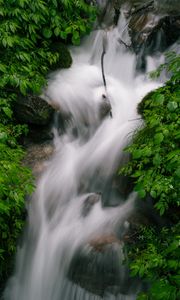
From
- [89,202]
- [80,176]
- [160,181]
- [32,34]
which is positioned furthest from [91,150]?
[160,181]

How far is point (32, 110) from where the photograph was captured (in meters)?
5.46

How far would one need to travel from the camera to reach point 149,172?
11.3 feet

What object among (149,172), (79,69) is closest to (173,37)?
(79,69)

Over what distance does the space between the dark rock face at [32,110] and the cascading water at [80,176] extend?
0.31m

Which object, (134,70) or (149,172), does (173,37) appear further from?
(149,172)

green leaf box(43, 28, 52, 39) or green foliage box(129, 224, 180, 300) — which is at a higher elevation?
green leaf box(43, 28, 52, 39)

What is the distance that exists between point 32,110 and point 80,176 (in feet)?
3.70

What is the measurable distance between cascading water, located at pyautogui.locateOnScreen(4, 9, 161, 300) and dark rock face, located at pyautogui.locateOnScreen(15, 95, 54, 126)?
0.31m

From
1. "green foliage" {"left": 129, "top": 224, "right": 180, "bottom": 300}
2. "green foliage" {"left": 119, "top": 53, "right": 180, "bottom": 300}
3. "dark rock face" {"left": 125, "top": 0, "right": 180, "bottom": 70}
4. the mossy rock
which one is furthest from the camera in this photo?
"dark rock face" {"left": 125, "top": 0, "right": 180, "bottom": 70}

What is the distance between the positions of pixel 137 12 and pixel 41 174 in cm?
362

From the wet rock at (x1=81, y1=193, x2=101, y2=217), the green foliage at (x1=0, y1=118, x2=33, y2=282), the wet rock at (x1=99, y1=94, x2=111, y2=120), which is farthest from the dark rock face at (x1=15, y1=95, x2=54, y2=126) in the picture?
the wet rock at (x1=81, y1=193, x2=101, y2=217)

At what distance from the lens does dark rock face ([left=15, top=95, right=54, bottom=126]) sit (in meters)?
5.46

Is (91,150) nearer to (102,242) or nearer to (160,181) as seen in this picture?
(102,242)

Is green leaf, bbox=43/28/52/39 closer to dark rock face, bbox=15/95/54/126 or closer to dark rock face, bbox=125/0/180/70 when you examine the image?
dark rock face, bbox=15/95/54/126
